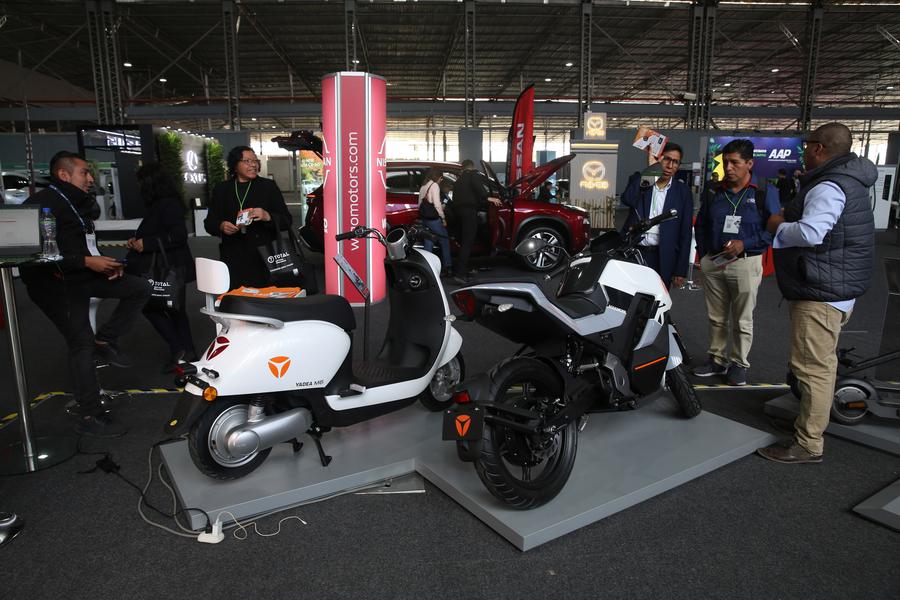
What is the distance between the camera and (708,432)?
114 inches

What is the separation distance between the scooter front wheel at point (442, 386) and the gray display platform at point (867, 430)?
5.81 ft

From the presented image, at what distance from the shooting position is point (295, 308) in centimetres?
241

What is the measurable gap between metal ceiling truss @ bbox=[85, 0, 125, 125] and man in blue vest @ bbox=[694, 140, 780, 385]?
14.1m

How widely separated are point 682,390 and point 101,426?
301 cm

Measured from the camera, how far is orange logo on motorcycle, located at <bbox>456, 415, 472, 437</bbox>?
202 cm

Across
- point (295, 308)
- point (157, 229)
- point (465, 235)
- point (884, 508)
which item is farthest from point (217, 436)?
point (465, 235)

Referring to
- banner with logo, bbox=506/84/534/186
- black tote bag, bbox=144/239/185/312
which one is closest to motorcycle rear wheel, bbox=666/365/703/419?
black tote bag, bbox=144/239/185/312

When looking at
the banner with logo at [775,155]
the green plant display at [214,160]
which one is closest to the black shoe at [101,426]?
the banner with logo at [775,155]

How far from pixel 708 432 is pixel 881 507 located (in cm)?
76

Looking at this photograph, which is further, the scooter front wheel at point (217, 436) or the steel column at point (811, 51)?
the steel column at point (811, 51)

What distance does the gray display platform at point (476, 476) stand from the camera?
87.6 inches

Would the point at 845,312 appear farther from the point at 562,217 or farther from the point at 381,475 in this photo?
the point at 562,217

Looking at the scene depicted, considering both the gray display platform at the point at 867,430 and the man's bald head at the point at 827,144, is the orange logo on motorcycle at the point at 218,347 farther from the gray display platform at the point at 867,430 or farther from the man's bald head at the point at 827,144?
the gray display platform at the point at 867,430

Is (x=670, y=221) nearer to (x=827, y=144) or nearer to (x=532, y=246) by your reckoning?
(x=827, y=144)
